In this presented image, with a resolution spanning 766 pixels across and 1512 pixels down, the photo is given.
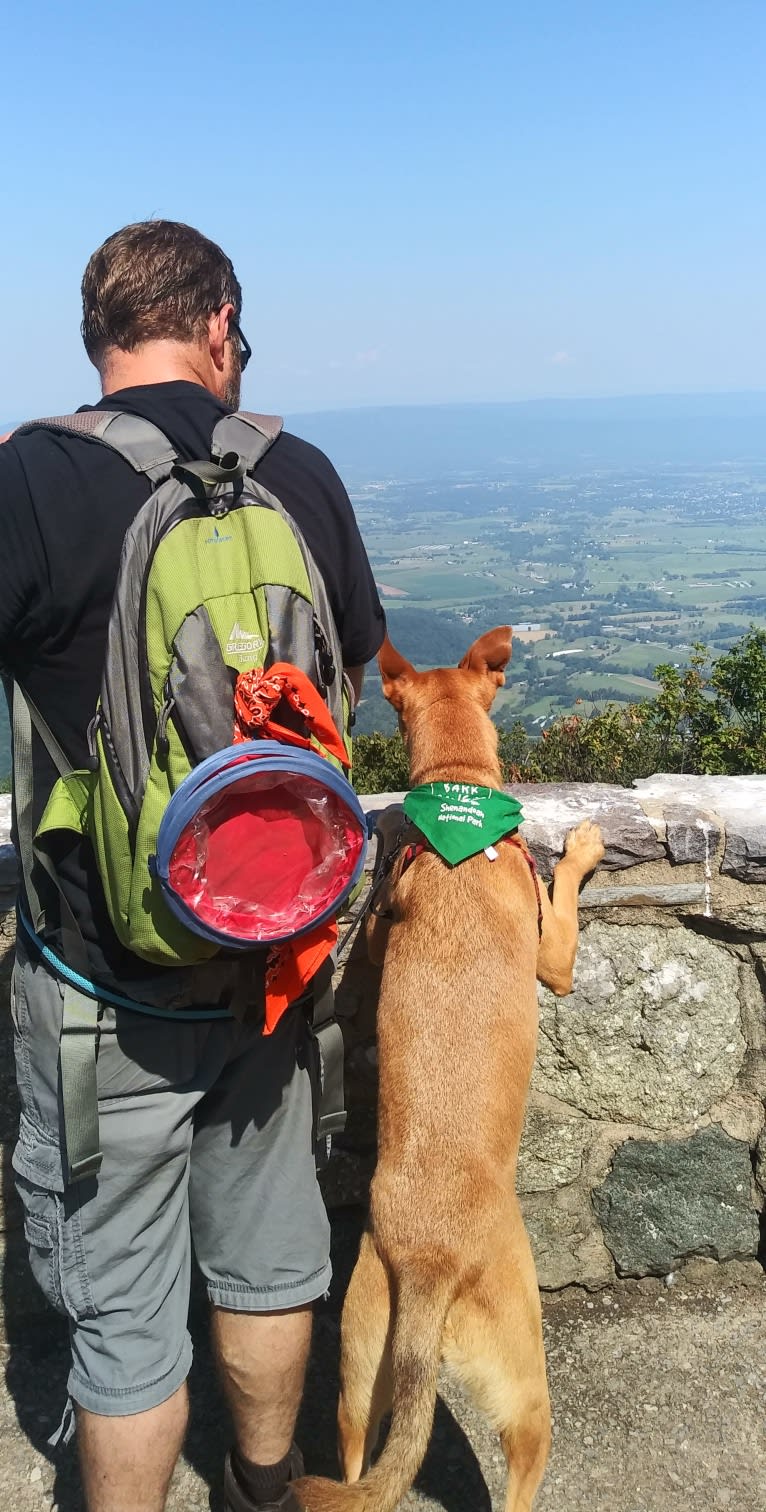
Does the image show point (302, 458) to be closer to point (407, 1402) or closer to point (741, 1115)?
point (407, 1402)

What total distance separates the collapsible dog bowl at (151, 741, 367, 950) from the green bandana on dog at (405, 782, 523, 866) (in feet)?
2.93

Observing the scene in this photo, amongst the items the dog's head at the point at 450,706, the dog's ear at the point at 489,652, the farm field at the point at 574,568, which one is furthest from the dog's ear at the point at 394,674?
the farm field at the point at 574,568

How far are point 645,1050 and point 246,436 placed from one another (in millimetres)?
2225

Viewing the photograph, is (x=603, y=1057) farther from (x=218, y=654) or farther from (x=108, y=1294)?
(x=218, y=654)

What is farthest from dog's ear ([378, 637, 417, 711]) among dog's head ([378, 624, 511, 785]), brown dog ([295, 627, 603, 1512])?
brown dog ([295, 627, 603, 1512])

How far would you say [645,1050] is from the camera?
3.25 m

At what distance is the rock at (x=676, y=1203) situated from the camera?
10.9ft

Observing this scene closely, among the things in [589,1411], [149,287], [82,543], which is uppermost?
[149,287]

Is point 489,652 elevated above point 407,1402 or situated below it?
above

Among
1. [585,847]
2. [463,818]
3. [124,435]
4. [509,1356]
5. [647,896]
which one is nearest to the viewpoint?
[124,435]

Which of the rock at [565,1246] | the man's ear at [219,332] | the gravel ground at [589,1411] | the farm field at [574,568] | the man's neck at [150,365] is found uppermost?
the man's ear at [219,332]

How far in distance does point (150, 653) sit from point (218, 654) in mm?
121

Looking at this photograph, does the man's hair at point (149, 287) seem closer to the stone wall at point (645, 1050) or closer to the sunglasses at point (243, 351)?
the sunglasses at point (243, 351)

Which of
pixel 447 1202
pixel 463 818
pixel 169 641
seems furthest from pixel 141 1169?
pixel 463 818
